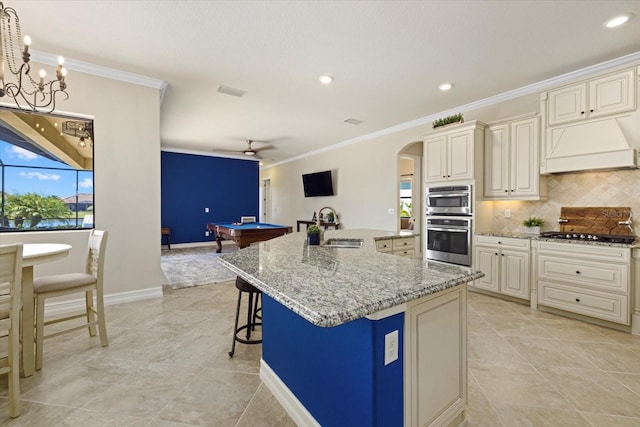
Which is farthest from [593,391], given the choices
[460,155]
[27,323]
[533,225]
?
[27,323]

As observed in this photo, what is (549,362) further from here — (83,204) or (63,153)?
(63,153)

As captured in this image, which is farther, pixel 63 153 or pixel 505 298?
pixel 505 298

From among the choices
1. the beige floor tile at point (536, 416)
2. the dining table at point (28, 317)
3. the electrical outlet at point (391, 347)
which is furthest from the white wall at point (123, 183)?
the beige floor tile at point (536, 416)

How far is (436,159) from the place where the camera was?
4.27 m

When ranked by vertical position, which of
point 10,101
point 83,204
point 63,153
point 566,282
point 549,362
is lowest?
point 549,362

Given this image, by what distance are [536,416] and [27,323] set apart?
3306mm

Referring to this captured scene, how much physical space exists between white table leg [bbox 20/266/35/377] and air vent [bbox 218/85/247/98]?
2838 mm

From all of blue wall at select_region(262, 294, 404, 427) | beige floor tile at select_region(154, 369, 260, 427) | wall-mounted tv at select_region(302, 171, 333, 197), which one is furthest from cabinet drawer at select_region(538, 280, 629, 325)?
wall-mounted tv at select_region(302, 171, 333, 197)

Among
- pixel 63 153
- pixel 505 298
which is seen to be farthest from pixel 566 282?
pixel 63 153

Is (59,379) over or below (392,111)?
below

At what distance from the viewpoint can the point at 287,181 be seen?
934 cm

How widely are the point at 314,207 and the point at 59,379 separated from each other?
253 inches

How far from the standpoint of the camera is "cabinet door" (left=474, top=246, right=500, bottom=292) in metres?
3.66

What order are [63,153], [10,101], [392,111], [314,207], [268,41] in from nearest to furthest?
[268,41] < [10,101] < [63,153] < [392,111] < [314,207]
